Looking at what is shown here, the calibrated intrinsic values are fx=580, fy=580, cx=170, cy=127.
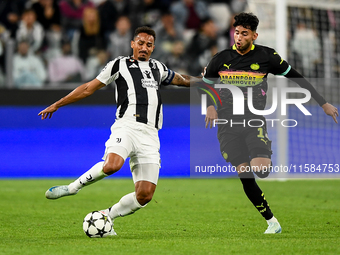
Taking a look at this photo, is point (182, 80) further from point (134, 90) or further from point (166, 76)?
point (134, 90)

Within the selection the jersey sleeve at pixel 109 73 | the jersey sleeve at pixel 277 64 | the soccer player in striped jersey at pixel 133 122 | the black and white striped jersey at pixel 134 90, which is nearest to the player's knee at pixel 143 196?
the soccer player in striped jersey at pixel 133 122

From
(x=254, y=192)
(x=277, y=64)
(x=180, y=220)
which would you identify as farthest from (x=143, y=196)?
(x=277, y=64)

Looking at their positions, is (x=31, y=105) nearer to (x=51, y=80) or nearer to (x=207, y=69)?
(x=51, y=80)

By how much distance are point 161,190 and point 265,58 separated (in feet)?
14.6

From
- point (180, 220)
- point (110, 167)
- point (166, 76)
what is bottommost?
point (180, 220)

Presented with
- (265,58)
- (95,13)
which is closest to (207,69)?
(265,58)

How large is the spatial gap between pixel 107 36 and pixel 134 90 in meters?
7.31

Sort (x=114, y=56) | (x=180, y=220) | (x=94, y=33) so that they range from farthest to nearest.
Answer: (x=94, y=33) → (x=114, y=56) → (x=180, y=220)

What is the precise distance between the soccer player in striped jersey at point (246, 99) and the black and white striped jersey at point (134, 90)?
0.56 meters

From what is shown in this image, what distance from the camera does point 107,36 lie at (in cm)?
1265

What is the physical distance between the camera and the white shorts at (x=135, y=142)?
5.40 m

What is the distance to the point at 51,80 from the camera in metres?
11.8

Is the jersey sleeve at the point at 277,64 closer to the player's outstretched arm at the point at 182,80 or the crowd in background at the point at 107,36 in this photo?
the player's outstretched arm at the point at 182,80

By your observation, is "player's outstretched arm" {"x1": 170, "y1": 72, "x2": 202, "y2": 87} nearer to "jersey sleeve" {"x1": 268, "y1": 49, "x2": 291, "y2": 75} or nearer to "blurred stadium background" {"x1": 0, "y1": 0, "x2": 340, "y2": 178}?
"jersey sleeve" {"x1": 268, "y1": 49, "x2": 291, "y2": 75}
